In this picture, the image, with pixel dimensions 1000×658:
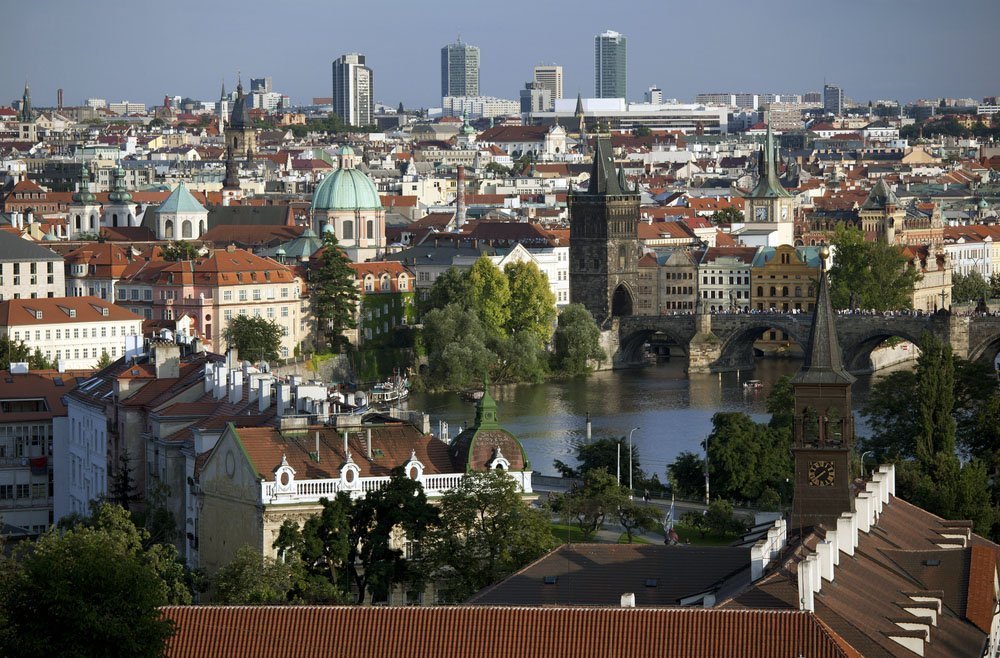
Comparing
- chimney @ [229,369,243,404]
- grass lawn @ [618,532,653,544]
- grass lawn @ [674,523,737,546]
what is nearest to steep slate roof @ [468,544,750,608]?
grass lawn @ [618,532,653,544]

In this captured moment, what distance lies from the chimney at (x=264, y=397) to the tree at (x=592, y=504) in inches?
211

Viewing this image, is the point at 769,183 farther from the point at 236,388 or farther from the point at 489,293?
the point at 236,388

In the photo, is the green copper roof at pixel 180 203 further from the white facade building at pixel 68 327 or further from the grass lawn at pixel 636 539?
the grass lawn at pixel 636 539

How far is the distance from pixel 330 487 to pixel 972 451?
1779 centimetres

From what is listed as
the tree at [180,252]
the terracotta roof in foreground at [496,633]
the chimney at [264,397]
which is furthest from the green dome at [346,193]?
the terracotta roof in foreground at [496,633]

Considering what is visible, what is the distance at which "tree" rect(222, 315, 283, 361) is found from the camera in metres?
82.9

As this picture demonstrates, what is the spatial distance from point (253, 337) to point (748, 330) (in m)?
18.2

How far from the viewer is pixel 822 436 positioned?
110 ft

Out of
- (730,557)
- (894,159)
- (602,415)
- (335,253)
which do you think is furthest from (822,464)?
(894,159)

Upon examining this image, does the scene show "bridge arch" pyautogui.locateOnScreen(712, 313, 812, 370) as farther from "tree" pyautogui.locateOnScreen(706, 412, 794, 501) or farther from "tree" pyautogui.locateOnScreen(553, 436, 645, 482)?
"tree" pyautogui.locateOnScreen(706, 412, 794, 501)

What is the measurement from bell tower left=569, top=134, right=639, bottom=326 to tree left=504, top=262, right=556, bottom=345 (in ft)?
20.8

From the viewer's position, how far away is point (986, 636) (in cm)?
3009

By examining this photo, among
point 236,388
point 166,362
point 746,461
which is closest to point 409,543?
point 236,388

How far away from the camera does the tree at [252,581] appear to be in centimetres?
3378
